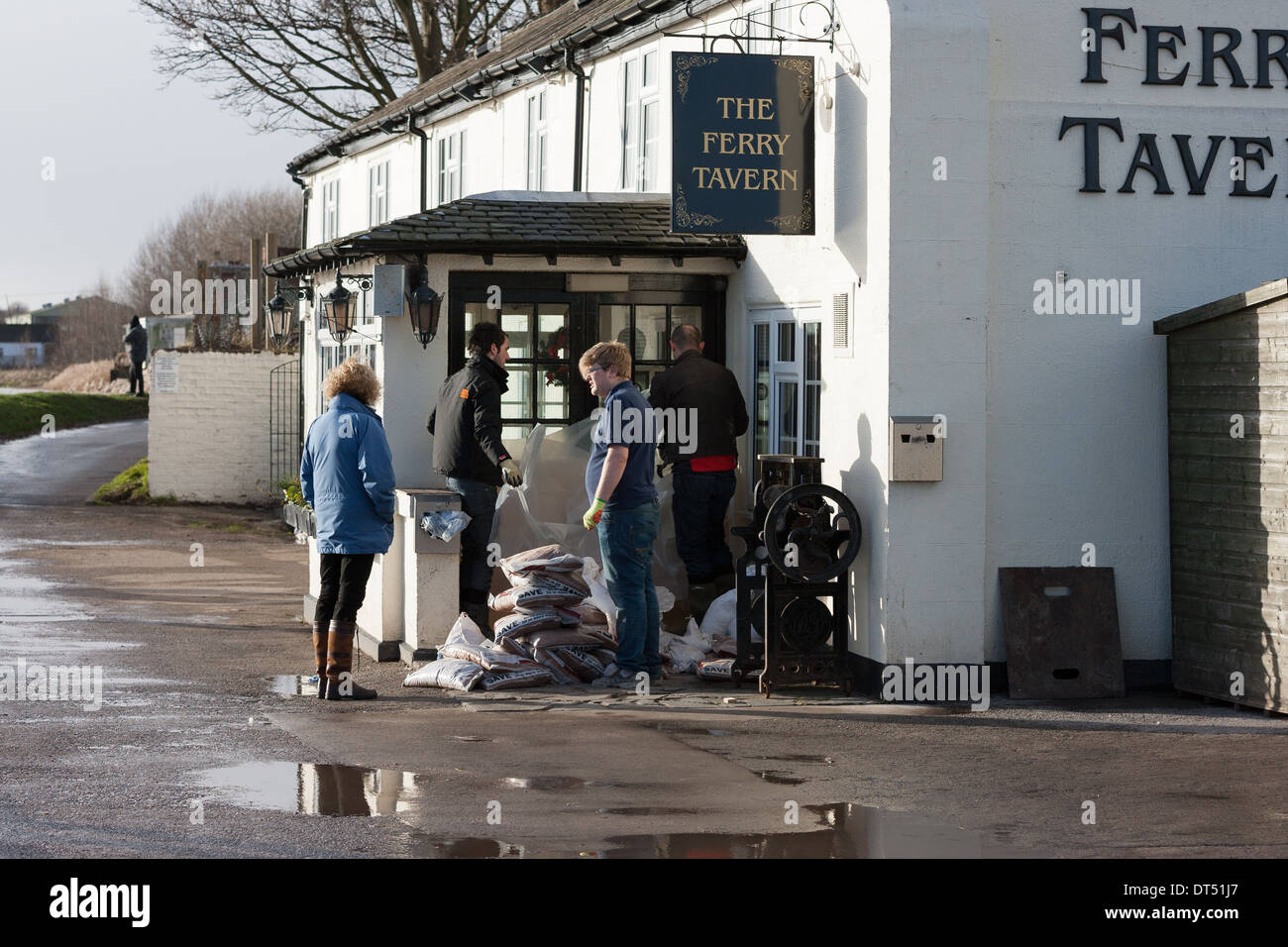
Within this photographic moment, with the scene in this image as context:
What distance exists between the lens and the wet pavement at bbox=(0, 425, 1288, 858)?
6.93m

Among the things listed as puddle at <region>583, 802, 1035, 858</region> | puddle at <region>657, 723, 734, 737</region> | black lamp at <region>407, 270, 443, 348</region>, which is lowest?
puddle at <region>583, 802, 1035, 858</region>

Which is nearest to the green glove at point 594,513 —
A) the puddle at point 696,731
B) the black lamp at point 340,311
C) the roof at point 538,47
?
the puddle at point 696,731

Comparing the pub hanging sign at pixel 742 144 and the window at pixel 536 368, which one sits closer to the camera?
the pub hanging sign at pixel 742 144

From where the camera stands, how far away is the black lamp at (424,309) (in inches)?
487

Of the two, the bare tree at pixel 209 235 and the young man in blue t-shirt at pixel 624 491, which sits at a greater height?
the bare tree at pixel 209 235

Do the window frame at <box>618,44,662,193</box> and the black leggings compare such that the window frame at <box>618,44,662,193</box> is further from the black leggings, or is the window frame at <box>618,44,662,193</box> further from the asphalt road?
the asphalt road

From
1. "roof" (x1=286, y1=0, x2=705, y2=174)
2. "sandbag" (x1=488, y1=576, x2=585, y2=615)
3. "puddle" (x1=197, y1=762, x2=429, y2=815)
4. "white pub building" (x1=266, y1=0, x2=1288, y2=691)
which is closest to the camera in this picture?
"puddle" (x1=197, y1=762, x2=429, y2=815)

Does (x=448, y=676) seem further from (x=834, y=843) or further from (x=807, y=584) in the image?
(x=834, y=843)

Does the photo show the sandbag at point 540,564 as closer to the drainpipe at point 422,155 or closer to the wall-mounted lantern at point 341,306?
the wall-mounted lantern at point 341,306

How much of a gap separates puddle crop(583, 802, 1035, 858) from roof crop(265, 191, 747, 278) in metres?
5.66

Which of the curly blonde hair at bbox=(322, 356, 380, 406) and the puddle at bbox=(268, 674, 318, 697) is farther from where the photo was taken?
the puddle at bbox=(268, 674, 318, 697)

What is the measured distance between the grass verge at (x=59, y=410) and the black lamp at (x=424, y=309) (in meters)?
25.2

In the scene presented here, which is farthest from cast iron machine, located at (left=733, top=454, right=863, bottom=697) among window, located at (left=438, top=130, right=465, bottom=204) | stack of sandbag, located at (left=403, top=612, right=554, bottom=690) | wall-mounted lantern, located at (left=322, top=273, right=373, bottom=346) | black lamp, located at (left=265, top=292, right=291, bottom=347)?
window, located at (left=438, top=130, right=465, bottom=204)
